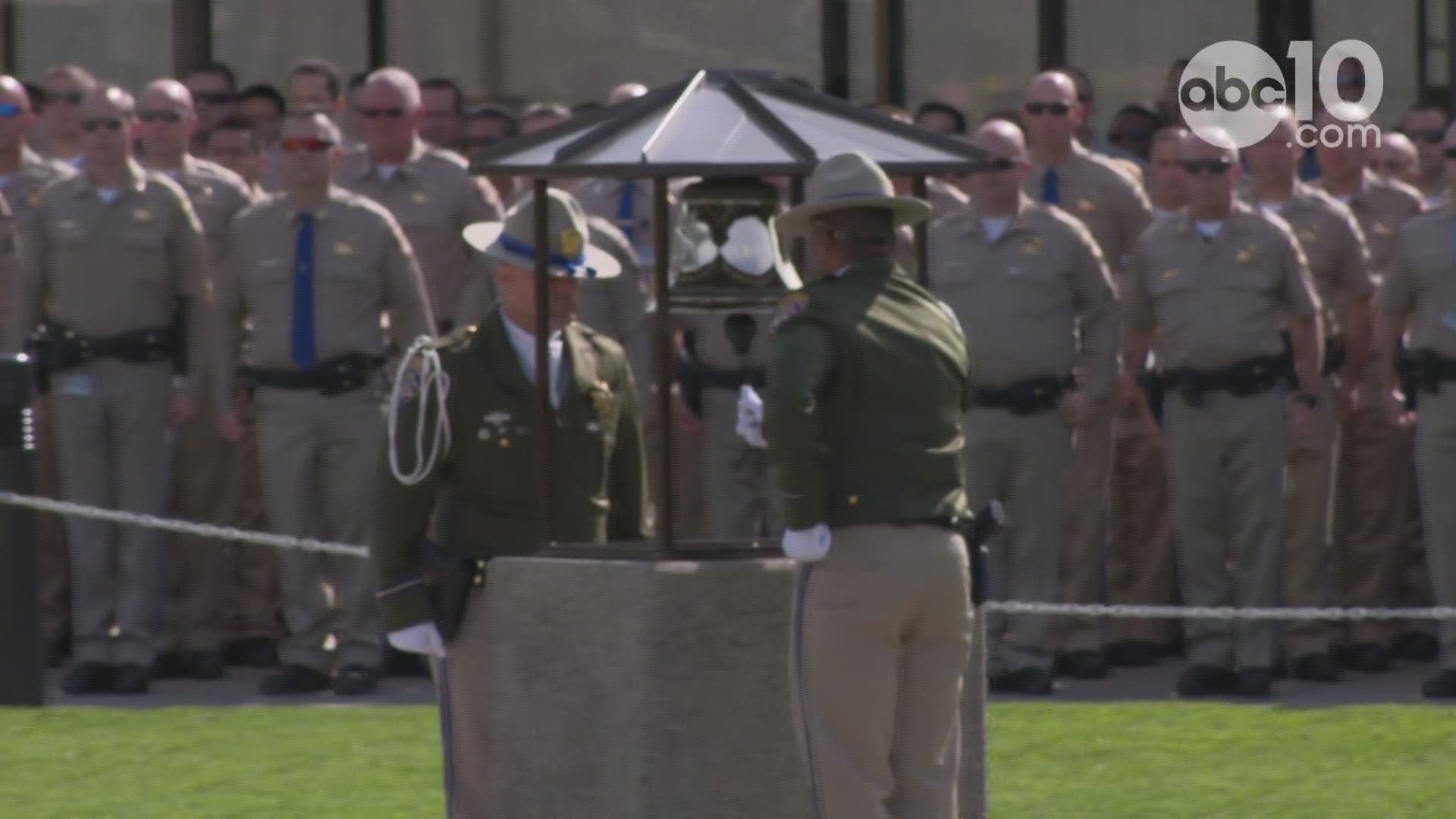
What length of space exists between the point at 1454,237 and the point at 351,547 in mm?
4157

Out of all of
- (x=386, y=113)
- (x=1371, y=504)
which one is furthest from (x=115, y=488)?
(x=1371, y=504)

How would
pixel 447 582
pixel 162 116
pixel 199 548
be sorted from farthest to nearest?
pixel 162 116, pixel 199 548, pixel 447 582

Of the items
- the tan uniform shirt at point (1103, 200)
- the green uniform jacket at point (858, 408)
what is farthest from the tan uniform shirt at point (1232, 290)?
the green uniform jacket at point (858, 408)

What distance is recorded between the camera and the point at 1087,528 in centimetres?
1344

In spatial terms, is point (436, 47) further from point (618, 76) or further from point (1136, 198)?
point (1136, 198)

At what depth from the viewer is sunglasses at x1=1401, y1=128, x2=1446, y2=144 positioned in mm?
14859

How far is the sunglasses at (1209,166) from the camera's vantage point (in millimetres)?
12758

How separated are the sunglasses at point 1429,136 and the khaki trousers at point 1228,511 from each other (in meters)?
2.60

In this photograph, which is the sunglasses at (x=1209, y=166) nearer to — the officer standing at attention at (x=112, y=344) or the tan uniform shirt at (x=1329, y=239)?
the tan uniform shirt at (x=1329, y=239)

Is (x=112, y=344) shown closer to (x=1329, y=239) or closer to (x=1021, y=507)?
(x=1021, y=507)

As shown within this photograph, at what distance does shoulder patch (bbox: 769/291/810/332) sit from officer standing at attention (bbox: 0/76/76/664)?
6.05 meters

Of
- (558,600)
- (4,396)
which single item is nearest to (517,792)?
(558,600)

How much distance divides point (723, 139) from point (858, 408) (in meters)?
0.82

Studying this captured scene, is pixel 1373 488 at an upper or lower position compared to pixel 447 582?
lower
